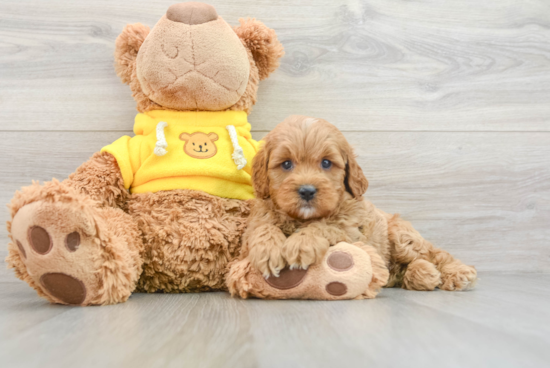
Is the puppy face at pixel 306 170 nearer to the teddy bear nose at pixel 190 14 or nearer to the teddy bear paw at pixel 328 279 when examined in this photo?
the teddy bear paw at pixel 328 279

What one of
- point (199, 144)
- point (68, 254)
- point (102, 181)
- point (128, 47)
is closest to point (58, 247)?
point (68, 254)

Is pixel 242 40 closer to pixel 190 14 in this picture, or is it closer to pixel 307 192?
pixel 190 14

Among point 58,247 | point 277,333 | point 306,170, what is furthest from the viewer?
point 306,170

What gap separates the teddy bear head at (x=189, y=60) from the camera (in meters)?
1.52

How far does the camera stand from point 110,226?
4.47 feet

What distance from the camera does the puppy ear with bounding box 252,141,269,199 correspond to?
4.83ft

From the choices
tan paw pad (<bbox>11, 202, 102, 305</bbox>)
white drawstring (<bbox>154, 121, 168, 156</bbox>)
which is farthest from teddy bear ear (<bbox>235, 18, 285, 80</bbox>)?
tan paw pad (<bbox>11, 202, 102, 305</bbox>)

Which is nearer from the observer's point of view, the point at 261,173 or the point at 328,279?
the point at 328,279

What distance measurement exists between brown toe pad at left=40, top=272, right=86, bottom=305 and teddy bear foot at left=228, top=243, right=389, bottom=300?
0.44 m

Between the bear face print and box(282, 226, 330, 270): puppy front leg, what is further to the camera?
the bear face print

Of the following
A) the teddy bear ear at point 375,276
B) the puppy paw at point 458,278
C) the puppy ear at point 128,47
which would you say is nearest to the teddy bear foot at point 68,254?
the puppy ear at point 128,47

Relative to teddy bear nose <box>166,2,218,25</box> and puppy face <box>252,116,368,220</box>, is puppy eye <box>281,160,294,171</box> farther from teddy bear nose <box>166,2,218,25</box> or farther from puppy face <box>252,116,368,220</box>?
teddy bear nose <box>166,2,218,25</box>

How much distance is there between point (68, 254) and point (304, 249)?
2.12 feet

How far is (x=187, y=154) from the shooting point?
1.57m
